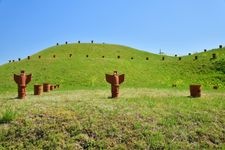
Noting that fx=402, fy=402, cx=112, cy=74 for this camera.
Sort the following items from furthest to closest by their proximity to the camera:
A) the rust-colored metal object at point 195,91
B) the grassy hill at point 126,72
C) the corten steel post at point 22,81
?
the grassy hill at point 126,72, the rust-colored metal object at point 195,91, the corten steel post at point 22,81

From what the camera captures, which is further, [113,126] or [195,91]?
[195,91]

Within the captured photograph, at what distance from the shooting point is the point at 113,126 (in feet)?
59.7

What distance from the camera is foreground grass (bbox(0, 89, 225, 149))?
17.2 metres

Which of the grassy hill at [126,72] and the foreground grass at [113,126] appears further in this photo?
the grassy hill at [126,72]

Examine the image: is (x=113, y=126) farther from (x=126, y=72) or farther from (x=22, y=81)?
(x=126, y=72)

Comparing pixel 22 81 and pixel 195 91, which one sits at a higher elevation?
pixel 22 81

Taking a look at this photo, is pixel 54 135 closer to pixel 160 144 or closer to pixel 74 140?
pixel 74 140

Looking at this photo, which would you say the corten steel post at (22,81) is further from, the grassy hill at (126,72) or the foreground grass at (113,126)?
the grassy hill at (126,72)

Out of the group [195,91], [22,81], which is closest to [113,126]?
[22,81]

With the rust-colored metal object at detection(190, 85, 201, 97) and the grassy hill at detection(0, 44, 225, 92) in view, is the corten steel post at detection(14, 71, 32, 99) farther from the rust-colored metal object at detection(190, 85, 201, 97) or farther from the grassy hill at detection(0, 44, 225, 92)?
the grassy hill at detection(0, 44, 225, 92)

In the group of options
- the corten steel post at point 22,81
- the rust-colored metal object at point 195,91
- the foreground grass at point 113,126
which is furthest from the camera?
the rust-colored metal object at point 195,91

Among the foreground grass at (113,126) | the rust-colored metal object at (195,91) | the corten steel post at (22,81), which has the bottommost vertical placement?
the foreground grass at (113,126)

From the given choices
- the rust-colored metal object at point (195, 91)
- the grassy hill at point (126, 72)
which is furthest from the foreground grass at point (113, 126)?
the grassy hill at point (126, 72)

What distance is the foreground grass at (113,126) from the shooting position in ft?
56.3
